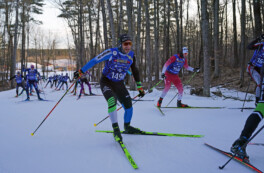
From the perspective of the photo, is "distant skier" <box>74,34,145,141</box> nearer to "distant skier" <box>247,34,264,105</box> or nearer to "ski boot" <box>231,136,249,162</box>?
"ski boot" <box>231,136,249,162</box>

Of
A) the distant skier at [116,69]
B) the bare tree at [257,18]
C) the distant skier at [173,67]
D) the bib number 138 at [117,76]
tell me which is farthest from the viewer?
the bare tree at [257,18]

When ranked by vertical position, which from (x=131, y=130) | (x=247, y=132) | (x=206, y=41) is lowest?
(x=131, y=130)

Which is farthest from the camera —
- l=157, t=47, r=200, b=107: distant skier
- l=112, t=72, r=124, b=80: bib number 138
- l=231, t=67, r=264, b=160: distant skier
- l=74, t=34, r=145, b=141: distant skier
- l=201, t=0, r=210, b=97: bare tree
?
l=201, t=0, r=210, b=97: bare tree

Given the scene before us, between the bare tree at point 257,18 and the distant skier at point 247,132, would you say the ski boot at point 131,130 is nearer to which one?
the distant skier at point 247,132

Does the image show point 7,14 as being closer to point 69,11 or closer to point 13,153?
point 69,11

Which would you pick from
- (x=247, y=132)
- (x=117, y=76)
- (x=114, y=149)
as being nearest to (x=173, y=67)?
(x=117, y=76)

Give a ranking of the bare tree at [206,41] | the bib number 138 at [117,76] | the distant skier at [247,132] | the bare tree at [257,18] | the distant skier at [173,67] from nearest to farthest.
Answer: the distant skier at [247,132] → the bib number 138 at [117,76] → the distant skier at [173,67] → the bare tree at [257,18] → the bare tree at [206,41]

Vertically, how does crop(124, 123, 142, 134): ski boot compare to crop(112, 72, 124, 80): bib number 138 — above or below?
below

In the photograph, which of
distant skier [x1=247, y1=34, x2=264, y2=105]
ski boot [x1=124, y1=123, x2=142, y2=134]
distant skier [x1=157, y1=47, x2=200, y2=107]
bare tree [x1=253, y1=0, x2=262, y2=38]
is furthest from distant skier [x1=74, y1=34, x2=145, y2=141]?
bare tree [x1=253, y1=0, x2=262, y2=38]

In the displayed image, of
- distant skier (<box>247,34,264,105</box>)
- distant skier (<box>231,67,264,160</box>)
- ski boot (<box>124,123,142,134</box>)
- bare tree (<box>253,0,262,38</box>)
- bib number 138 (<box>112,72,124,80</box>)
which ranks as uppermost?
bare tree (<box>253,0,262,38</box>)

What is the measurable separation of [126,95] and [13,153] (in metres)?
2.17

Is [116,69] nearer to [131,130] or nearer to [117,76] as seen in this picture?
[117,76]

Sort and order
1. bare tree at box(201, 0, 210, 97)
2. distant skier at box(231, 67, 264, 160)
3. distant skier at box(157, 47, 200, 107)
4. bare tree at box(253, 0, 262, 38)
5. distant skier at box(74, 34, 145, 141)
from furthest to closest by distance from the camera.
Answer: bare tree at box(201, 0, 210, 97), bare tree at box(253, 0, 262, 38), distant skier at box(157, 47, 200, 107), distant skier at box(74, 34, 145, 141), distant skier at box(231, 67, 264, 160)

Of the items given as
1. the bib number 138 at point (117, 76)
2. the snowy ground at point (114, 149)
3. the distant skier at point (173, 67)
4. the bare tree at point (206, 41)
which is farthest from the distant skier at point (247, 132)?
the bare tree at point (206, 41)
